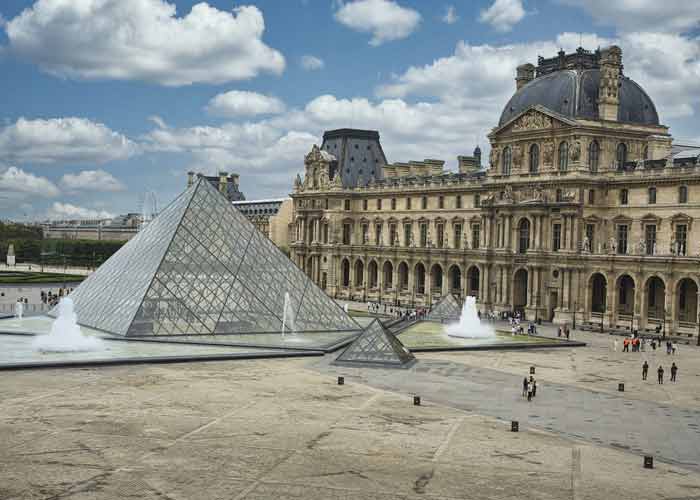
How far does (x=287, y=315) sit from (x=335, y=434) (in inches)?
892

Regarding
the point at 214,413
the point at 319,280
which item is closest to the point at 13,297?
the point at 319,280

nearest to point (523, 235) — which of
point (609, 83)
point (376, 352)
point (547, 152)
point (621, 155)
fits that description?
point (547, 152)

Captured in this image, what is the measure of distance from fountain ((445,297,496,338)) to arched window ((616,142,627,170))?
15373 millimetres

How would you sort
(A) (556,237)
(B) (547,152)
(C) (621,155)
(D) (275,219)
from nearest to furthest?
(C) (621,155), (A) (556,237), (B) (547,152), (D) (275,219)

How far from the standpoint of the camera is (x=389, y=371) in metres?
35.5

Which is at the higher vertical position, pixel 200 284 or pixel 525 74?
pixel 525 74

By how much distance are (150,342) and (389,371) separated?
38.3 feet

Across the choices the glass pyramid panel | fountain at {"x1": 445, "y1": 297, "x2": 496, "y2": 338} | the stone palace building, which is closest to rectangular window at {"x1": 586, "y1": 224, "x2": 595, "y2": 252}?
the stone palace building

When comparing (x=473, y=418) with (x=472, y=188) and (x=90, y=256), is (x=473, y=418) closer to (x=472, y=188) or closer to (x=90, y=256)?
(x=472, y=188)

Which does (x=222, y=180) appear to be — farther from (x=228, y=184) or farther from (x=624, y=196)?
(x=624, y=196)

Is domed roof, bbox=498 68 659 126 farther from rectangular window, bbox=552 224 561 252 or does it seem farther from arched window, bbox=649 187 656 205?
rectangular window, bbox=552 224 561 252

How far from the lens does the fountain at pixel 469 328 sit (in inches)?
1917

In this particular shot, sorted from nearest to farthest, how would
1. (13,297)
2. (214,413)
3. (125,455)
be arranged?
1. (125,455)
2. (214,413)
3. (13,297)

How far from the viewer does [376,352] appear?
122 ft
